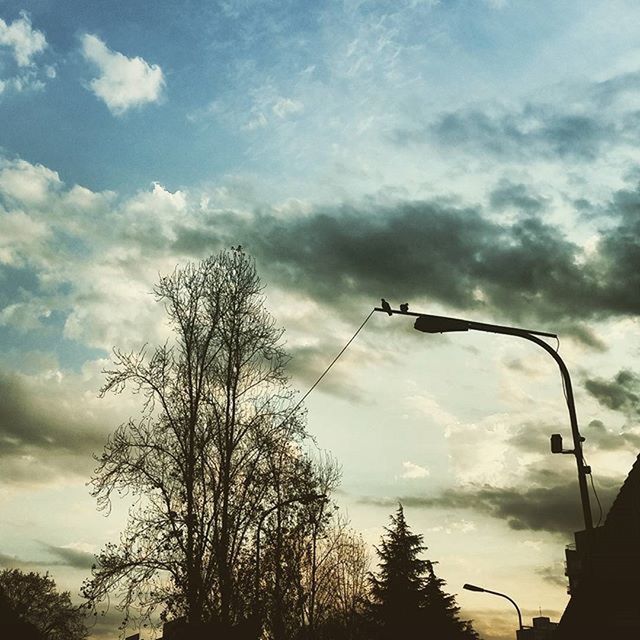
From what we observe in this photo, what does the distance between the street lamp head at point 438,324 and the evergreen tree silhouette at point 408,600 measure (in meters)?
34.0

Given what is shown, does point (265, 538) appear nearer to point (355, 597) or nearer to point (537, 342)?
point (537, 342)

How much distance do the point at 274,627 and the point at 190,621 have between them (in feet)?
24.2

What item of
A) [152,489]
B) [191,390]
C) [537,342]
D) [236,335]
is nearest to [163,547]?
[152,489]

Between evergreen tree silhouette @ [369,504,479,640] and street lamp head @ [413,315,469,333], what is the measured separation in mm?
34039

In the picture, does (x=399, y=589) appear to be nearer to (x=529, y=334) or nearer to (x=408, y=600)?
(x=408, y=600)

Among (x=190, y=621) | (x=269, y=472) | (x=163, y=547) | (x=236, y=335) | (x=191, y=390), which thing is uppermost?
(x=236, y=335)

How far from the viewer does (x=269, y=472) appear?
21.5 meters

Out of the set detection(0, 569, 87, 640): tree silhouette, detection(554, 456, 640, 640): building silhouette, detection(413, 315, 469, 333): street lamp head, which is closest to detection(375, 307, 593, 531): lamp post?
detection(413, 315, 469, 333): street lamp head

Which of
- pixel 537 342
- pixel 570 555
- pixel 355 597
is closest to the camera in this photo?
pixel 537 342

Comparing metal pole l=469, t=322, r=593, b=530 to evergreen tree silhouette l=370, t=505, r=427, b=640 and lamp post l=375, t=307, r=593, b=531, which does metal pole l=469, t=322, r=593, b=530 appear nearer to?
lamp post l=375, t=307, r=593, b=531

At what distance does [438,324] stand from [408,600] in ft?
115

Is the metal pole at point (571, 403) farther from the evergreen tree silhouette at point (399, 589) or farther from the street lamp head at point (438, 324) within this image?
A: the evergreen tree silhouette at point (399, 589)

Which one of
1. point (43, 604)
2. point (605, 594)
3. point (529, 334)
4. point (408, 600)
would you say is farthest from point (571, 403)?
point (43, 604)

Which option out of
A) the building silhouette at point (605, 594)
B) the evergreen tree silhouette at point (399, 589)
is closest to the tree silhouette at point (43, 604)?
the evergreen tree silhouette at point (399, 589)
